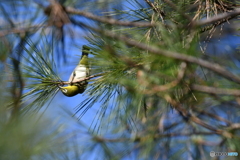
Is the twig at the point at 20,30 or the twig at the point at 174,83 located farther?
the twig at the point at 20,30

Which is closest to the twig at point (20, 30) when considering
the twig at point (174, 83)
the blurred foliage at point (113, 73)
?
the blurred foliage at point (113, 73)

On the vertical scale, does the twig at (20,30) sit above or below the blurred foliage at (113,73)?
above

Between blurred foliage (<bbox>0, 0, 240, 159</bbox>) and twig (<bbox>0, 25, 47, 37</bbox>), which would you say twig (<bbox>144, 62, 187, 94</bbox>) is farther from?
twig (<bbox>0, 25, 47, 37</bbox>)

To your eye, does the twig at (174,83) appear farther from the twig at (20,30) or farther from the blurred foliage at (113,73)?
the twig at (20,30)

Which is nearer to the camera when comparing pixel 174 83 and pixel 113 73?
pixel 174 83

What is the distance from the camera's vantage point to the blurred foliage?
70 centimetres

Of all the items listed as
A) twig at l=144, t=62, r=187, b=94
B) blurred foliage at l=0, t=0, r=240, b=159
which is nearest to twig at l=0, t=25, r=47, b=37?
blurred foliage at l=0, t=0, r=240, b=159

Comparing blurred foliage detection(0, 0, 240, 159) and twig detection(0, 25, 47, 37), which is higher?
twig detection(0, 25, 47, 37)

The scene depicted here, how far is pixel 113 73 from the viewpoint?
96cm

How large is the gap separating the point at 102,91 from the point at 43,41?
0.26 meters

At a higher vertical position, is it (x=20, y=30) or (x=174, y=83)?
(x=20, y=30)

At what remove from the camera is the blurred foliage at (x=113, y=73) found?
2.29 feet

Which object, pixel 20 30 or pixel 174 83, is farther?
pixel 20 30

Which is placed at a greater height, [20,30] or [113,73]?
[20,30]
